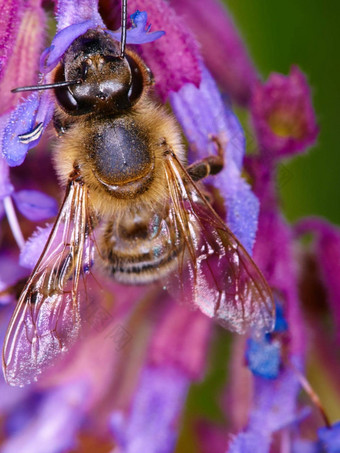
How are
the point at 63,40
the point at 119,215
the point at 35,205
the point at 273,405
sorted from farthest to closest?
the point at 273,405 < the point at 35,205 < the point at 119,215 < the point at 63,40

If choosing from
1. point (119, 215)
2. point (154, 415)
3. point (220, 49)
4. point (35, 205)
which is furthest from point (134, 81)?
point (154, 415)

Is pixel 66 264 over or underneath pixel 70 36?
underneath

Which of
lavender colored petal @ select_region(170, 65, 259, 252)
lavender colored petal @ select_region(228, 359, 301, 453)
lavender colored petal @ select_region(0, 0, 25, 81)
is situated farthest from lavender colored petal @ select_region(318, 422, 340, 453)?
lavender colored petal @ select_region(0, 0, 25, 81)

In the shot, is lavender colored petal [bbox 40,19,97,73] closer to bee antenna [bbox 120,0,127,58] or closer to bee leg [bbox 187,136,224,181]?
bee antenna [bbox 120,0,127,58]

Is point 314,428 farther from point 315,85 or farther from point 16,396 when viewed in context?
point 315,85

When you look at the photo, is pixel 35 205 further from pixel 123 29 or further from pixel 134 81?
pixel 123 29

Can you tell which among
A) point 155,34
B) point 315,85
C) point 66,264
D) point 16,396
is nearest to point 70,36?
point 155,34
